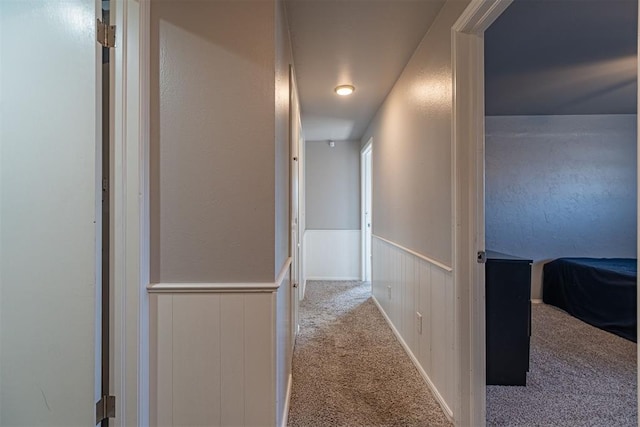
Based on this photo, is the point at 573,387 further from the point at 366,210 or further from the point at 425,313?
the point at 366,210

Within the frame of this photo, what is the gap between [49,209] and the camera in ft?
3.54

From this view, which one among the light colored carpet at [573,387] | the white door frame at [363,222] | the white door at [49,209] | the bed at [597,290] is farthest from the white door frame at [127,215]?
the white door frame at [363,222]

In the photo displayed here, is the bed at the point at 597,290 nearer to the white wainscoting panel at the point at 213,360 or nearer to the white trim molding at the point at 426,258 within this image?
the white trim molding at the point at 426,258

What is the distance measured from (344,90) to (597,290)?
305 centimetres

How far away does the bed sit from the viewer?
8.46 ft

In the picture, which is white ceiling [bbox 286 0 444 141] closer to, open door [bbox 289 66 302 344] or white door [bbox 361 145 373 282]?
open door [bbox 289 66 302 344]

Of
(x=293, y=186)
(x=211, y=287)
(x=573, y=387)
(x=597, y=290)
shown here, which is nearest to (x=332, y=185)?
(x=293, y=186)

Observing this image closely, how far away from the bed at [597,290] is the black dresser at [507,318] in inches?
59.3

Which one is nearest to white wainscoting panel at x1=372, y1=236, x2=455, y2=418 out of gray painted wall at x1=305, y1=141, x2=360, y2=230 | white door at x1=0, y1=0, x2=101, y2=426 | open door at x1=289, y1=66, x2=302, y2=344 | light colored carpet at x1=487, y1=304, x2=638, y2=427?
light colored carpet at x1=487, y1=304, x2=638, y2=427

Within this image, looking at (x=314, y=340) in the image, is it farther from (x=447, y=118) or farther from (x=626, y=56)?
(x=626, y=56)

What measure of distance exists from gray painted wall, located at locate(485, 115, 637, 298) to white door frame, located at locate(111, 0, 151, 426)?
358cm

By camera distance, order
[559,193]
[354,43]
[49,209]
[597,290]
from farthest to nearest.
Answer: [559,193], [597,290], [354,43], [49,209]

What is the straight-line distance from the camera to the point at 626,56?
7.05 ft

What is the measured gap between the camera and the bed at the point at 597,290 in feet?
8.46
